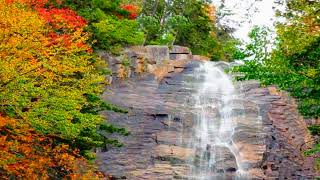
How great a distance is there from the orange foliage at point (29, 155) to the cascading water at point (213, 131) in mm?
8781

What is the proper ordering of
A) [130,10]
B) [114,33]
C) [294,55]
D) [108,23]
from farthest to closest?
1. [130,10]
2. [114,33]
3. [108,23]
4. [294,55]

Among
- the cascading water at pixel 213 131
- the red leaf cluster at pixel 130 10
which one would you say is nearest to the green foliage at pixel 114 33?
the red leaf cluster at pixel 130 10

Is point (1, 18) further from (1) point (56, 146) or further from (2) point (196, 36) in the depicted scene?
(2) point (196, 36)

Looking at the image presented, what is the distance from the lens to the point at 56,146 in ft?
56.4

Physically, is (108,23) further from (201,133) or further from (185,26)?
(185,26)

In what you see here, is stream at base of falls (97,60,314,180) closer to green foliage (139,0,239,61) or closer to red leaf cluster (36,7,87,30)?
red leaf cluster (36,7,87,30)

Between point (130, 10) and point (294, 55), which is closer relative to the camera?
point (294, 55)

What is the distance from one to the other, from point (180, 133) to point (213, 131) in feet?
7.37

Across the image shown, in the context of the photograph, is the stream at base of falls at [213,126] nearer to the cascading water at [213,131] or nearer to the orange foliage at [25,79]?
the cascading water at [213,131]

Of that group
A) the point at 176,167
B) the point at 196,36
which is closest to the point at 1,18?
the point at 176,167

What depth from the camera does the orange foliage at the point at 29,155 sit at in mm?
13953

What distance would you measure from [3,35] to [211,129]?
16497 mm

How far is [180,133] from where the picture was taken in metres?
26.5

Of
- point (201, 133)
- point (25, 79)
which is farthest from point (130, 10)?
point (25, 79)
